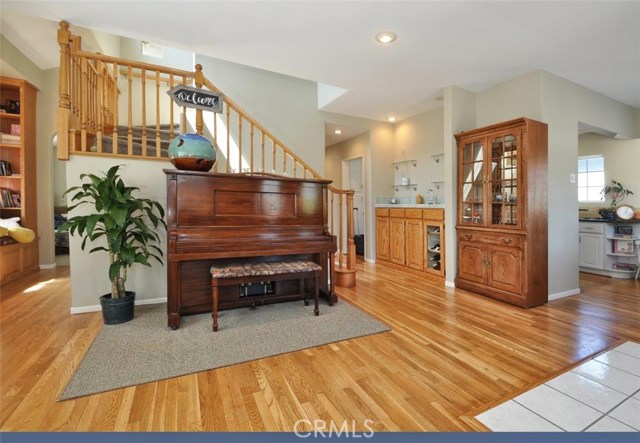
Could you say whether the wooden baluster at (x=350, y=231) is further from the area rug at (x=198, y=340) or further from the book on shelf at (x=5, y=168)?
the book on shelf at (x=5, y=168)

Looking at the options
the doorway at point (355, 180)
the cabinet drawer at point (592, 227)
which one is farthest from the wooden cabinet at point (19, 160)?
the cabinet drawer at point (592, 227)

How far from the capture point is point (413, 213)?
15.3 feet

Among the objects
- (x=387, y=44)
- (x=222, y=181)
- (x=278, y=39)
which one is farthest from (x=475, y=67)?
(x=222, y=181)

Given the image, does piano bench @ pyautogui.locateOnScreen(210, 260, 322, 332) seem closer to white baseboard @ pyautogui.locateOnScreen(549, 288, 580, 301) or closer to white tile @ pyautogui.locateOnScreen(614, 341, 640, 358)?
white tile @ pyautogui.locateOnScreen(614, 341, 640, 358)

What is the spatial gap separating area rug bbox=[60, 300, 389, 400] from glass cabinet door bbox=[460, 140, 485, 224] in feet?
6.35

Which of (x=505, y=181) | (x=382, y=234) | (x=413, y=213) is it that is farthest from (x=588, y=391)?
(x=382, y=234)

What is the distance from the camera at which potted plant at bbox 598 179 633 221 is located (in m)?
4.66

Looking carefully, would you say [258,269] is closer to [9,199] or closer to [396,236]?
[396,236]

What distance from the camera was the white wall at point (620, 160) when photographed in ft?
15.2

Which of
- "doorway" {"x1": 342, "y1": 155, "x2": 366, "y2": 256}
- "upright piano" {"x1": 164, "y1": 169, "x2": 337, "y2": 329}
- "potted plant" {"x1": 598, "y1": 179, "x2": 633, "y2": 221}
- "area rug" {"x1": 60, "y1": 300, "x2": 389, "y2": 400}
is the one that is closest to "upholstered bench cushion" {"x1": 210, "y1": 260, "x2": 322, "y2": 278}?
"upright piano" {"x1": 164, "y1": 169, "x2": 337, "y2": 329}

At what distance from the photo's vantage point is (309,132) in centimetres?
506

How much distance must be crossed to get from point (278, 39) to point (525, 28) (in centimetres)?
216
